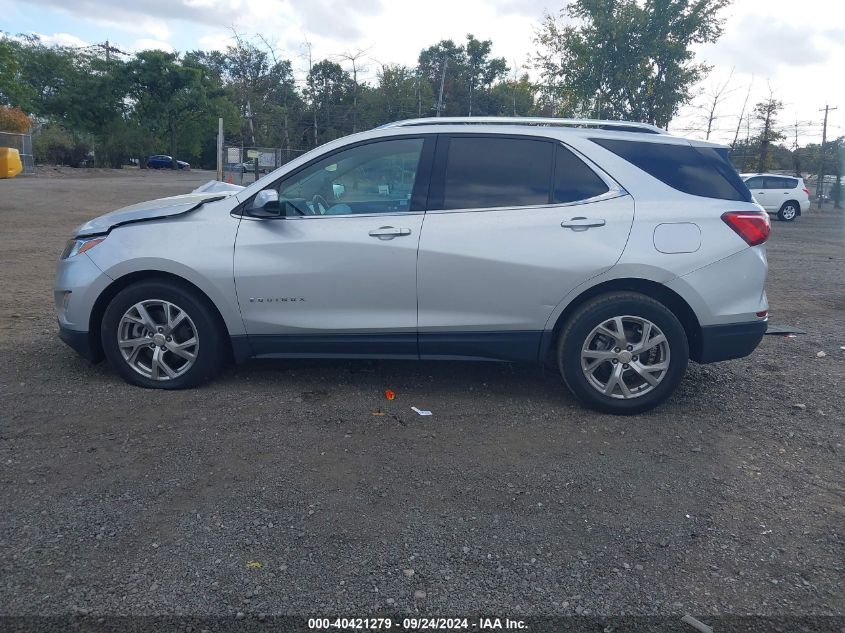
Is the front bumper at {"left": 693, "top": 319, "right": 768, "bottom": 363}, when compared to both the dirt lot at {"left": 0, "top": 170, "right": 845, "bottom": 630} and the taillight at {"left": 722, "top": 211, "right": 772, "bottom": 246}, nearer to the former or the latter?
the dirt lot at {"left": 0, "top": 170, "right": 845, "bottom": 630}

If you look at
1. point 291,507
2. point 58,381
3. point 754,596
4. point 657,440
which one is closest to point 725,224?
point 657,440

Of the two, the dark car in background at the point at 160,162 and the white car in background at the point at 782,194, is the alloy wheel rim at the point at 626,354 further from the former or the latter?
the dark car in background at the point at 160,162

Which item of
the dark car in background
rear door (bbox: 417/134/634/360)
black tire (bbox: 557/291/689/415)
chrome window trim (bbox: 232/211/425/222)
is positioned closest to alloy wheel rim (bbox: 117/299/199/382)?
chrome window trim (bbox: 232/211/425/222)

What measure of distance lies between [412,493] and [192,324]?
211 centimetres

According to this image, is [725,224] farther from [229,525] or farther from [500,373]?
[229,525]

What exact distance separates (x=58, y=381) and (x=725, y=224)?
182 inches

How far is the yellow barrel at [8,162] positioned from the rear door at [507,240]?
30455mm

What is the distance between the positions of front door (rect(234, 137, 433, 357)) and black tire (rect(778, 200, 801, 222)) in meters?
24.7

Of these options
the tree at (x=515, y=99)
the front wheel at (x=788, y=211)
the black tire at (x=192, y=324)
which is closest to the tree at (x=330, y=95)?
the tree at (x=515, y=99)

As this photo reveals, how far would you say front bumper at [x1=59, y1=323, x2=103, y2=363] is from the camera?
5.03 meters

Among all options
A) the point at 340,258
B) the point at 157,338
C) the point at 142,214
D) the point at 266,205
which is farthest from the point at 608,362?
the point at 142,214

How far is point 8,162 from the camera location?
98.7 feet

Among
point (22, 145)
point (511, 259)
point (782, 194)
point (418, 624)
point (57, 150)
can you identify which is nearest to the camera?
point (418, 624)

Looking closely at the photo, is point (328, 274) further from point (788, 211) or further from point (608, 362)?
point (788, 211)
